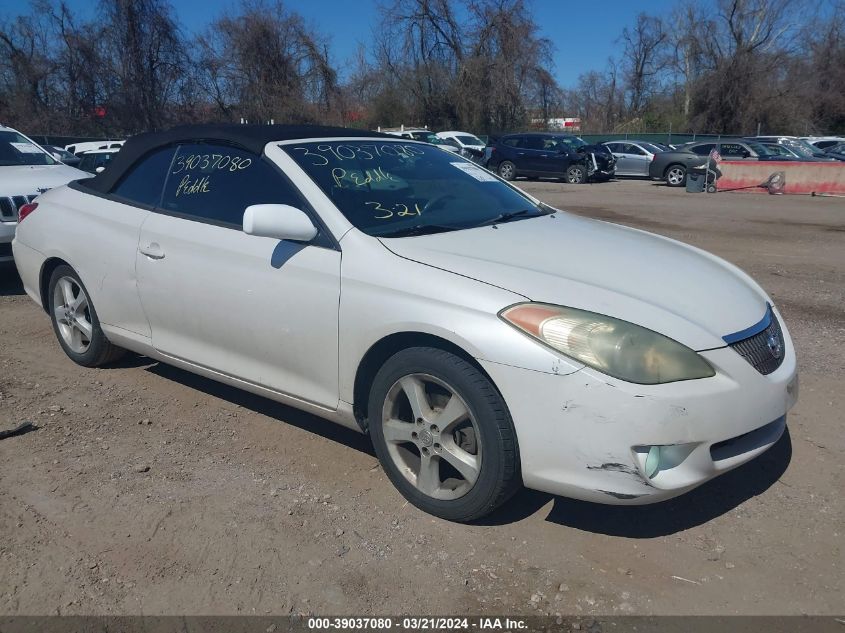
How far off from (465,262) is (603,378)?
785mm

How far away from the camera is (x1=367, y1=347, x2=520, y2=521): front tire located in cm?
285

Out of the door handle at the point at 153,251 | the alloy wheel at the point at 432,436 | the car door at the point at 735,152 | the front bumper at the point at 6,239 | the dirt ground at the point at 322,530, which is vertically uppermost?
the car door at the point at 735,152

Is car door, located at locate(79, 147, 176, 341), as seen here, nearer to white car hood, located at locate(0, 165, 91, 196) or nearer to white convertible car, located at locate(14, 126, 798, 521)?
white convertible car, located at locate(14, 126, 798, 521)

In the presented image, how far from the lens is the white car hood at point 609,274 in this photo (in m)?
2.85

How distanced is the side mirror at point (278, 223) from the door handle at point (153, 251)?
36.1 inches

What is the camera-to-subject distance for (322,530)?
3105 mm

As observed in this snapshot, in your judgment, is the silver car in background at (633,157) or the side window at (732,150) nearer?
the side window at (732,150)

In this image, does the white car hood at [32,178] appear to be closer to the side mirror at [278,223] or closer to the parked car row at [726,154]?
the side mirror at [278,223]

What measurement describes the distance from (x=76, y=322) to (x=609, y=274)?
3511 millimetres

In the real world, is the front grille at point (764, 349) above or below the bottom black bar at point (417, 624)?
above

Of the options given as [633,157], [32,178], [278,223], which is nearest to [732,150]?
[633,157]

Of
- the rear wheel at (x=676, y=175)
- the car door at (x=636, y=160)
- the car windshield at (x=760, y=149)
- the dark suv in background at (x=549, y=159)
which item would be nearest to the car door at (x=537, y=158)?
the dark suv in background at (x=549, y=159)

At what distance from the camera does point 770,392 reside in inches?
115

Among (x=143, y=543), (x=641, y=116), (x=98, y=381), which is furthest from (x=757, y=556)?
(x=641, y=116)
